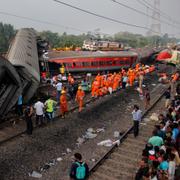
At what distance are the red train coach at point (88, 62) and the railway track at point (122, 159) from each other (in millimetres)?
17314

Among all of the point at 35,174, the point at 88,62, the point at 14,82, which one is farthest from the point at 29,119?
the point at 88,62

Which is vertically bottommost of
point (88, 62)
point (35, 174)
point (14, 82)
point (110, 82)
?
point (35, 174)

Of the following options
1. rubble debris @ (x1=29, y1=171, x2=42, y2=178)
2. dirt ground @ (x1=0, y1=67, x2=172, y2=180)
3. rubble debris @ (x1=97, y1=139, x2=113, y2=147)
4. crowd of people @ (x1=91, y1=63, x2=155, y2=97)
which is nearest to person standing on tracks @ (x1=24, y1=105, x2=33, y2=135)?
dirt ground @ (x1=0, y1=67, x2=172, y2=180)

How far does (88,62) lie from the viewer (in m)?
33.3

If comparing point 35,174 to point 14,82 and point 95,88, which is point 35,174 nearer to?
point 14,82

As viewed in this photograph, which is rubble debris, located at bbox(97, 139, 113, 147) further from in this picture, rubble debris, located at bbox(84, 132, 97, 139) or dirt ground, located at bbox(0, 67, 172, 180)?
rubble debris, located at bbox(84, 132, 97, 139)

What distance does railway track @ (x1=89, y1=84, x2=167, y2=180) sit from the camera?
1105cm

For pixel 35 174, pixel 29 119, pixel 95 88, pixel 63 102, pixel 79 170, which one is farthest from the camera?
pixel 95 88

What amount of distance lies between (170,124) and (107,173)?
281 cm

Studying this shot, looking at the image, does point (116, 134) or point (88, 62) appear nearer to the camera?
point (116, 134)

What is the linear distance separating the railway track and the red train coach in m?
17.3

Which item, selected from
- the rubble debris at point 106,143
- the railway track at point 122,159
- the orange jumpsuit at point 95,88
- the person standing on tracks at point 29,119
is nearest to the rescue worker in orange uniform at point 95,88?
the orange jumpsuit at point 95,88

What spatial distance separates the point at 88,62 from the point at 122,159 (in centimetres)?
2169

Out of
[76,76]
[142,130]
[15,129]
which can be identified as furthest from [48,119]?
[76,76]
